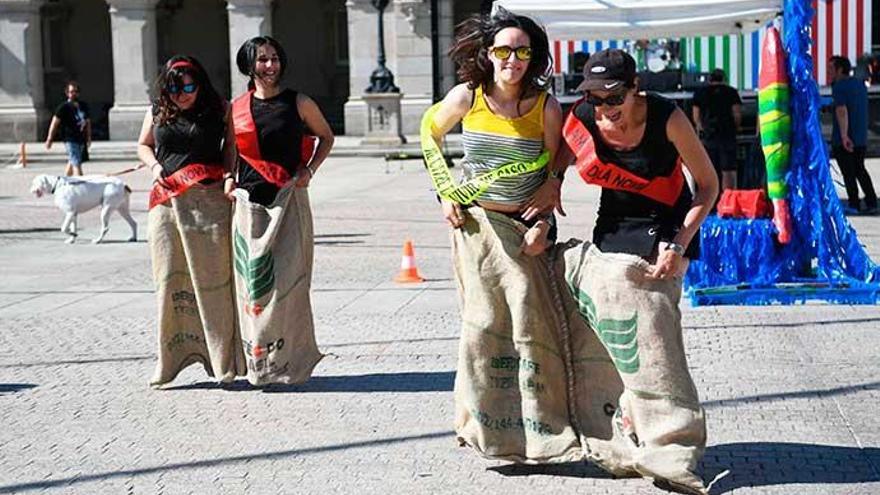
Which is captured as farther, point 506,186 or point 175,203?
point 175,203

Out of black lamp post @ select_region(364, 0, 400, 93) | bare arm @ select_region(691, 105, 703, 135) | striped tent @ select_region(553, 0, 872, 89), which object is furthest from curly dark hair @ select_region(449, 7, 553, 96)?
black lamp post @ select_region(364, 0, 400, 93)

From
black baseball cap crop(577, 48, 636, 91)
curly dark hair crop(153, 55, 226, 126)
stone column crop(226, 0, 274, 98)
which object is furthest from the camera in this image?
stone column crop(226, 0, 274, 98)

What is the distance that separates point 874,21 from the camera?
38.5 m

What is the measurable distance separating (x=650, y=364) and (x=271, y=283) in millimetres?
2827

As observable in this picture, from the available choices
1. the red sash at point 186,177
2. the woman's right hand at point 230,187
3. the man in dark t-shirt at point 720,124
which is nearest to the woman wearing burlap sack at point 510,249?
the woman's right hand at point 230,187

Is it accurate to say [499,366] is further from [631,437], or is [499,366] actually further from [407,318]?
[407,318]

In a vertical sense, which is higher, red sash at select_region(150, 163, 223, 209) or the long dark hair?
the long dark hair

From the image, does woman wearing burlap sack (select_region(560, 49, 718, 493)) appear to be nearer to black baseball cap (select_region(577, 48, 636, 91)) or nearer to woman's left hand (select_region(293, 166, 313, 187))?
black baseball cap (select_region(577, 48, 636, 91))

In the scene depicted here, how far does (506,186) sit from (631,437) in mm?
1190

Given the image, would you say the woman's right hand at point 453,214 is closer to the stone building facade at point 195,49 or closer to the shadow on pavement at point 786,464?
the shadow on pavement at point 786,464

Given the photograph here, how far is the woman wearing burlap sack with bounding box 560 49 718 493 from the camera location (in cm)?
619

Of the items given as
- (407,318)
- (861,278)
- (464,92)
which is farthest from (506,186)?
(861,278)

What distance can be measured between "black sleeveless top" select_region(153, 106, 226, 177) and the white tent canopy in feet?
29.1

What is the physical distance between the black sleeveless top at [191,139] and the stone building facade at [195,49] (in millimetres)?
26992
